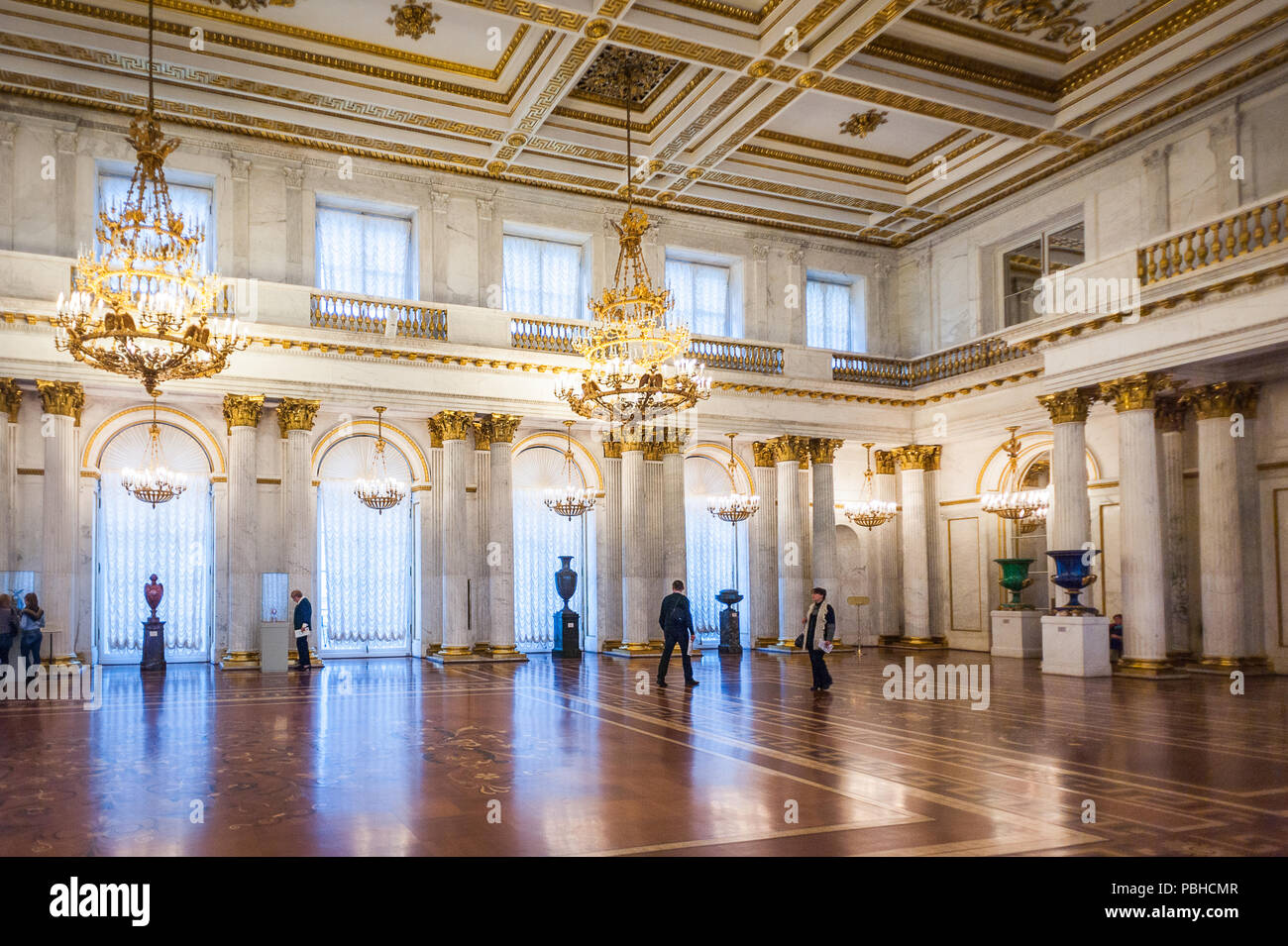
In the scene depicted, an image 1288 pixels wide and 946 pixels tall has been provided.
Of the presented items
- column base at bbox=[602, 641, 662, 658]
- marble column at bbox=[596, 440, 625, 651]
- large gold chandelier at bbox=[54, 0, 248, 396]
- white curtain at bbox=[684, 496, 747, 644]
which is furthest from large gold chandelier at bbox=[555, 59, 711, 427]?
white curtain at bbox=[684, 496, 747, 644]

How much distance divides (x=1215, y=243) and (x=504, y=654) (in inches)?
488

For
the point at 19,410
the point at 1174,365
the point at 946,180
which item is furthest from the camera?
the point at 946,180

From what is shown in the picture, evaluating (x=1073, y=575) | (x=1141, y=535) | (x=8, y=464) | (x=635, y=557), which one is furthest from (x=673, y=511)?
(x=8, y=464)

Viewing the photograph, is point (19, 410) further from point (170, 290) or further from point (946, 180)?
point (946, 180)

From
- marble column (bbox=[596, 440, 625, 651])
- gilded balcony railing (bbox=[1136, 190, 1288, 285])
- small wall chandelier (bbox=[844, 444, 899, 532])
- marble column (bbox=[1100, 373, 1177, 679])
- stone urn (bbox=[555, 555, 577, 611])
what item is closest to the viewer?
gilded balcony railing (bbox=[1136, 190, 1288, 285])

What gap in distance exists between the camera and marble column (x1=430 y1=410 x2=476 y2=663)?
17.7 m

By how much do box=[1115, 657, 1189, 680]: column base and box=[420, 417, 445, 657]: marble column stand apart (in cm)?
1098

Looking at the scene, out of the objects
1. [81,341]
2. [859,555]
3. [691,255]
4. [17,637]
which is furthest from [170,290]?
[859,555]

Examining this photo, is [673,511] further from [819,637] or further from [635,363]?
[819,637]

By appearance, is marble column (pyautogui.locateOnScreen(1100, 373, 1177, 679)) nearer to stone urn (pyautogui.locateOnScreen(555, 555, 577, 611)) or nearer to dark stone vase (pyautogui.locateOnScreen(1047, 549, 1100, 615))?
dark stone vase (pyautogui.locateOnScreen(1047, 549, 1100, 615))

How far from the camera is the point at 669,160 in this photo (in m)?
18.3

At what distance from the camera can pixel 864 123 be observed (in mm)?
17766

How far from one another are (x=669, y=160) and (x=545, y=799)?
14040 mm
